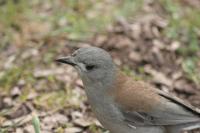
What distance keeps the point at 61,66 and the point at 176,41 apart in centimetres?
181

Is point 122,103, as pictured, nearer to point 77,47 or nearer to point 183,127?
point 183,127

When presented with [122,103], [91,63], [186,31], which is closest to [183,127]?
[122,103]

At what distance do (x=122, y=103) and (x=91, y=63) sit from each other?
0.53 metres

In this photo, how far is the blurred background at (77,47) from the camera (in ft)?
26.0

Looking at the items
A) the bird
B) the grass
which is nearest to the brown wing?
the bird

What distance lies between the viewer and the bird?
22.0 ft

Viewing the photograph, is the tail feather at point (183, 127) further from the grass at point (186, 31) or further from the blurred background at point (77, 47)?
the grass at point (186, 31)

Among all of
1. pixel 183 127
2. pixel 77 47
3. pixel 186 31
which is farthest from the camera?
pixel 186 31

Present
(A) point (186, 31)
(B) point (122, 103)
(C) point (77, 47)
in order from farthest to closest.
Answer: (A) point (186, 31) < (C) point (77, 47) < (B) point (122, 103)

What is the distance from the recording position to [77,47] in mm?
9164

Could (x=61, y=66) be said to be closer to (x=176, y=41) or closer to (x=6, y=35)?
(x=6, y=35)

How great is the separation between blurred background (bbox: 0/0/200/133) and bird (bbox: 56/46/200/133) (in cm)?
94

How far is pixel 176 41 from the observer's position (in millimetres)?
9438

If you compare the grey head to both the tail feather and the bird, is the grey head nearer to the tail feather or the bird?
the bird
